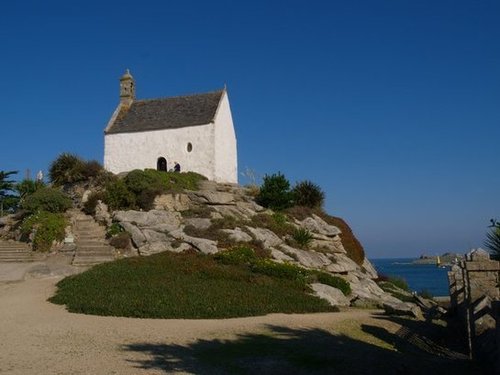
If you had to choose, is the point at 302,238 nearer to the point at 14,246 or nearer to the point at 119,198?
the point at 119,198

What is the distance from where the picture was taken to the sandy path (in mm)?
8027

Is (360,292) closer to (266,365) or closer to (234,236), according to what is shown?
(234,236)

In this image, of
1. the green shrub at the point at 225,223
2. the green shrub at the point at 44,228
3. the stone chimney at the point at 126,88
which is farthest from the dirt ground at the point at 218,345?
the stone chimney at the point at 126,88

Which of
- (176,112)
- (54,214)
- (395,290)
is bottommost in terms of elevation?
(395,290)

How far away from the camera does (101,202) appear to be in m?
26.5

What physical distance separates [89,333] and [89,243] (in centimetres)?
1271

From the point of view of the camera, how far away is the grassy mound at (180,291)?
13.1 metres

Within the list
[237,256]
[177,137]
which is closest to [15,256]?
[237,256]

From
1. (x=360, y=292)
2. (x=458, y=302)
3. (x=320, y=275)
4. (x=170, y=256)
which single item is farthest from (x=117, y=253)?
(x=458, y=302)

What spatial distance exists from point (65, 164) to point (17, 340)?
21.7m

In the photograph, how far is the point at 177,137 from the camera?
1315 inches

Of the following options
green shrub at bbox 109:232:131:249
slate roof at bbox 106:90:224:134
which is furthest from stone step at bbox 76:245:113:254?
slate roof at bbox 106:90:224:134

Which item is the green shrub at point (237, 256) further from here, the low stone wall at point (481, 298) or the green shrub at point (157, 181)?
the low stone wall at point (481, 298)

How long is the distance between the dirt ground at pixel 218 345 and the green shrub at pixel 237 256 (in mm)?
5723
